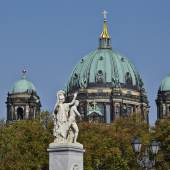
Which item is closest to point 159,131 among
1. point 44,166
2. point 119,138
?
point 119,138

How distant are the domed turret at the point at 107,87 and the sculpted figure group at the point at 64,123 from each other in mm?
120509

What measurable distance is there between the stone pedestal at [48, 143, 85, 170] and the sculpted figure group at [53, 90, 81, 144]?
0.41 m

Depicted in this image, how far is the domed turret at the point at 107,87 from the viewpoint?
161 m

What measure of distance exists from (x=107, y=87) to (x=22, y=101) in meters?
19.1

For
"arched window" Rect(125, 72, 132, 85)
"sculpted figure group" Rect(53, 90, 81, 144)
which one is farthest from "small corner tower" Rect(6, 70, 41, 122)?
"sculpted figure group" Rect(53, 90, 81, 144)

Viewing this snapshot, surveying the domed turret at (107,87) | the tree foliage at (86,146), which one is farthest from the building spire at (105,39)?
the tree foliage at (86,146)

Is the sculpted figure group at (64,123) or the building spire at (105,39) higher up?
the building spire at (105,39)

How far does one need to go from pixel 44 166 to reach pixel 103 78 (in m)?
97.0

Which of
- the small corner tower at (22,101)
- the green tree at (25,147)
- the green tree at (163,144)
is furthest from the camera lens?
the small corner tower at (22,101)

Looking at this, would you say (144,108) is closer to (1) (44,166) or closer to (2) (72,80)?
(2) (72,80)

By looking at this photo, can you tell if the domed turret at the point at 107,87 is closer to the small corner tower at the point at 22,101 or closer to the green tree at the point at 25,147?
the small corner tower at the point at 22,101

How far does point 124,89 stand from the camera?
165 m

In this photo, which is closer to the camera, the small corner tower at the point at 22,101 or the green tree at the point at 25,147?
the green tree at the point at 25,147

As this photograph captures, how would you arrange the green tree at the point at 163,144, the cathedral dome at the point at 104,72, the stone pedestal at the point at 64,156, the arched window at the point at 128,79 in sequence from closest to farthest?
the stone pedestal at the point at 64,156 → the green tree at the point at 163,144 → the cathedral dome at the point at 104,72 → the arched window at the point at 128,79
